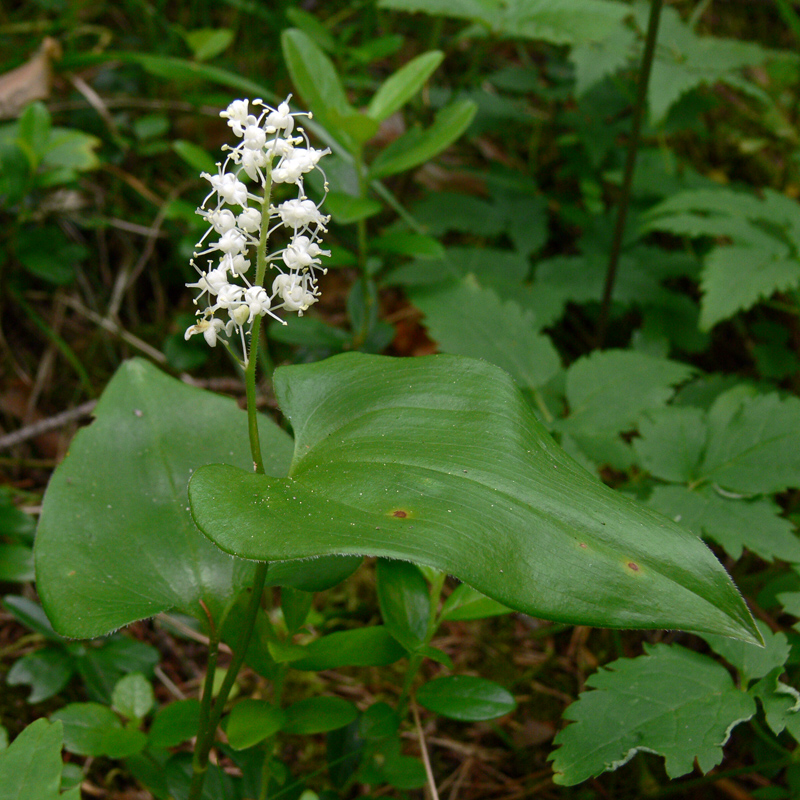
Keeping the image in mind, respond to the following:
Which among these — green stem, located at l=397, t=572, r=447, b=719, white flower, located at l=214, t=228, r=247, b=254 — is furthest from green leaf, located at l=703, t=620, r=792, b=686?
white flower, located at l=214, t=228, r=247, b=254

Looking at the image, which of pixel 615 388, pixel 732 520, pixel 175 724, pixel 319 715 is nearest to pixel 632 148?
pixel 615 388

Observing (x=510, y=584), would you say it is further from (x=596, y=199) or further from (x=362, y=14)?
A: (x=362, y=14)

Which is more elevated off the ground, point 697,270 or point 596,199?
point 596,199

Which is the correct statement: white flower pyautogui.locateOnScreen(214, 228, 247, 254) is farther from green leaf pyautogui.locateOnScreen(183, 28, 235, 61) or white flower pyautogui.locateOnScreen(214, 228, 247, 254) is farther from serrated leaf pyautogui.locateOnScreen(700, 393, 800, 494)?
green leaf pyautogui.locateOnScreen(183, 28, 235, 61)

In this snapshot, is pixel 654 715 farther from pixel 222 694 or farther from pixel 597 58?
pixel 597 58

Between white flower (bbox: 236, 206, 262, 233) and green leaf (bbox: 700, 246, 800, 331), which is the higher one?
white flower (bbox: 236, 206, 262, 233)

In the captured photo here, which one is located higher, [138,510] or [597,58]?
[597,58]

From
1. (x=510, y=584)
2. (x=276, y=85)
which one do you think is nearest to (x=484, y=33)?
(x=276, y=85)
